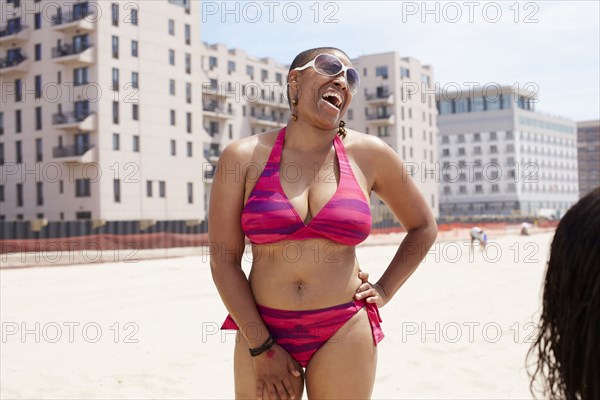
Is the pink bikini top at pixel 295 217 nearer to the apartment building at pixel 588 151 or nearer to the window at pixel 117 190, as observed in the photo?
the window at pixel 117 190

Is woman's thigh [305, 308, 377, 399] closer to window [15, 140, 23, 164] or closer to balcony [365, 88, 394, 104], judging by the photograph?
window [15, 140, 23, 164]

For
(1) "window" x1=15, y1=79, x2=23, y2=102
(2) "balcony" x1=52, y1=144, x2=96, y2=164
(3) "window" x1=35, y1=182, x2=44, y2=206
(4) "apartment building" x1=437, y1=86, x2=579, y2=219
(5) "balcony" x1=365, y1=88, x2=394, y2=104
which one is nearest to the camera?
(2) "balcony" x1=52, y1=144, x2=96, y2=164

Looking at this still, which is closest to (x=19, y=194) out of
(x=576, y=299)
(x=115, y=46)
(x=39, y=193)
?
(x=39, y=193)

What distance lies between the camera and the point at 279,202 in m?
2.57

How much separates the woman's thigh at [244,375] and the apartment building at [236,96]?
6102 centimetres

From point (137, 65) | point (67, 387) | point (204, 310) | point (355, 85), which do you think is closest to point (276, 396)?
point (355, 85)

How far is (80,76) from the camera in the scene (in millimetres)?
49375

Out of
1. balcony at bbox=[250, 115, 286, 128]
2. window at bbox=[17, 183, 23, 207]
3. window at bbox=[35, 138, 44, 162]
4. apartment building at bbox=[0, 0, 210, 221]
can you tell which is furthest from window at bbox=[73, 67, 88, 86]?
balcony at bbox=[250, 115, 286, 128]

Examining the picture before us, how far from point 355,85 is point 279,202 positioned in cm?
69

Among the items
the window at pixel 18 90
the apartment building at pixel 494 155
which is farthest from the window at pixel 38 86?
the apartment building at pixel 494 155

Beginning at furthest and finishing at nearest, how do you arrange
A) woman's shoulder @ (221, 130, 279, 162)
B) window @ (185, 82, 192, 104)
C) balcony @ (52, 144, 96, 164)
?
window @ (185, 82, 192, 104)
balcony @ (52, 144, 96, 164)
woman's shoulder @ (221, 130, 279, 162)

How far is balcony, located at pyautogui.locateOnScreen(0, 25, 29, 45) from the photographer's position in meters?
51.9

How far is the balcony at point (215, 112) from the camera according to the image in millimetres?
66875

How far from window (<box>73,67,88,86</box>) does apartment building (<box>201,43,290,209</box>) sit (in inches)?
643
